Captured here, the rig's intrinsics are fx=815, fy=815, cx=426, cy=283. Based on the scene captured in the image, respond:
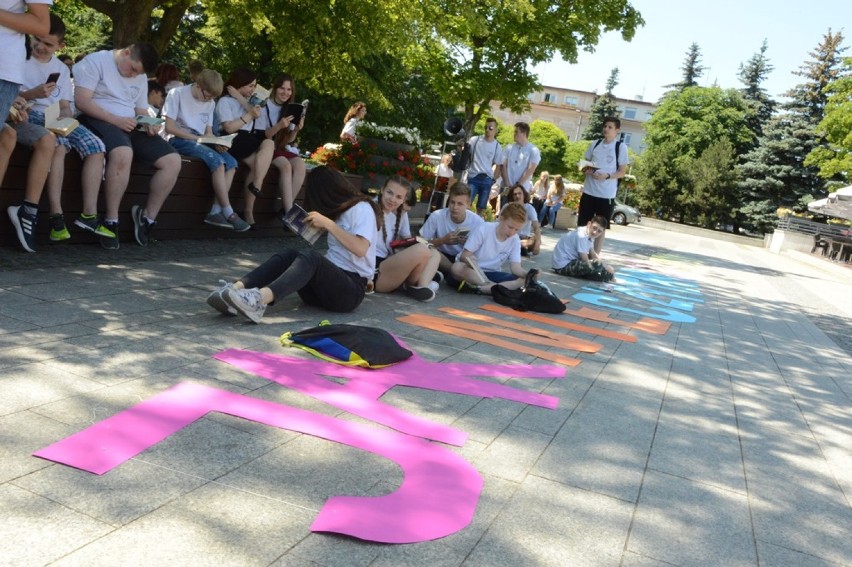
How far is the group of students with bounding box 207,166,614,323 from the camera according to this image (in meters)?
5.66

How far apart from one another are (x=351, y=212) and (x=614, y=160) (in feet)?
21.7

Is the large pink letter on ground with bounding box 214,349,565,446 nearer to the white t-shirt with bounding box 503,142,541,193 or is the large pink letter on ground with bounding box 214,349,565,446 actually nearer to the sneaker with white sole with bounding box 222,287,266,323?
the sneaker with white sole with bounding box 222,287,266,323

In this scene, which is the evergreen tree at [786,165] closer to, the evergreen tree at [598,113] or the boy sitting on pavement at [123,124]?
the evergreen tree at [598,113]

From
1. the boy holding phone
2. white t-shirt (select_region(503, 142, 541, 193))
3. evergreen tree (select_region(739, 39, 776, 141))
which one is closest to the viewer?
the boy holding phone

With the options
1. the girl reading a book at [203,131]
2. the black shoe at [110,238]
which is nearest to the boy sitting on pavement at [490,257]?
the girl reading a book at [203,131]

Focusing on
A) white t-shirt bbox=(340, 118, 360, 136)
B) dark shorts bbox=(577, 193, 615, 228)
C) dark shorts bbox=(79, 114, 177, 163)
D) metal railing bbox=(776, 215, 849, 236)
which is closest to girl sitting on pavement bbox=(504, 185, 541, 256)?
dark shorts bbox=(577, 193, 615, 228)

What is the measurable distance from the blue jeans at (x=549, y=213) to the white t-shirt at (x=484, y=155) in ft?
27.8

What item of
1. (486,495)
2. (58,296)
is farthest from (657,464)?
(58,296)

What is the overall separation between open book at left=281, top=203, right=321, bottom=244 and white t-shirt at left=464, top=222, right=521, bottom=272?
10.1 feet

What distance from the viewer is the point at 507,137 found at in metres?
80.6

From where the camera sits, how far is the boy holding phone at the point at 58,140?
6.55m

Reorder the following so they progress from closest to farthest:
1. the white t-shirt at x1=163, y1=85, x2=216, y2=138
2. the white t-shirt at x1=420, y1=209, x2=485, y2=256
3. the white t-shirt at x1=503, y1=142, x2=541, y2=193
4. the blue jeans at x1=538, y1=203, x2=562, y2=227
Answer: the white t-shirt at x1=163, y1=85, x2=216, y2=138, the white t-shirt at x1=420, y1=209, x2=485, y2=256, the white t-shirt at x1=503, y1=142, x2=541, y2=193, the blue jeans at x1=538, y1=203, x2=562, y2=227

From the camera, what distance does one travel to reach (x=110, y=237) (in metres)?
7.09

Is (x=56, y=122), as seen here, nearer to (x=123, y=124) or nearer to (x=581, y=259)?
(x=123, y=124)
